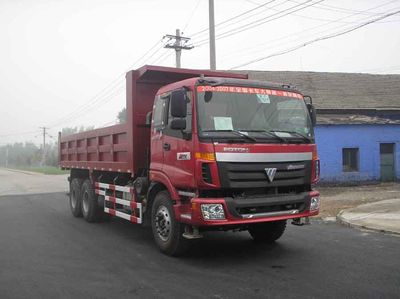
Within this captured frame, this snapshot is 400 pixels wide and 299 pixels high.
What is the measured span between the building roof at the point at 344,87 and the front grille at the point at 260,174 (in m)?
15.7

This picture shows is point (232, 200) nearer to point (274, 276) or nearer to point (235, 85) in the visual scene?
point (274, 276)

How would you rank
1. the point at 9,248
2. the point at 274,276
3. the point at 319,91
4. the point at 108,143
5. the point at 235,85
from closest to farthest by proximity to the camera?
the point at 274,276 < the point at 235,85 < the point at 9,248 < the point at 108,143 < the point at 319,91

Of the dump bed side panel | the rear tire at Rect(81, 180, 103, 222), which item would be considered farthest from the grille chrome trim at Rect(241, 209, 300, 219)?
the rear tire at Rect(81, 180, 103, 222)

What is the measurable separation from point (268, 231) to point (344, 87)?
60.5 feet

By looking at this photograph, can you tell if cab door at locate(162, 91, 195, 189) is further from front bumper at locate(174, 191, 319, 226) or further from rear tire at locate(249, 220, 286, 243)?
rear tire at locate(249, 220, 286, 243)

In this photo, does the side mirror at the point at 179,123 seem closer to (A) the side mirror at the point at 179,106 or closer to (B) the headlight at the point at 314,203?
(A) the side mirror at the point at 179,106

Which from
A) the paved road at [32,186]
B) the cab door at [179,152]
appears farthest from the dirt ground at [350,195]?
the paved road at [32,186]

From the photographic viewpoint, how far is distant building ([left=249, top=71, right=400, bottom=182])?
2120 centimetres

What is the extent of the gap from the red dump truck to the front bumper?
0.05 ft

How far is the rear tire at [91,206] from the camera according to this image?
36.8ft

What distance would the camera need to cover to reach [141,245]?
28.0 feet

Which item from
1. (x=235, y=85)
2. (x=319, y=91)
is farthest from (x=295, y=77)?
(x=235, y=85)

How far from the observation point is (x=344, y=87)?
25.1 m

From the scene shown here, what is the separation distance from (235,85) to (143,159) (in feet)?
8.11
